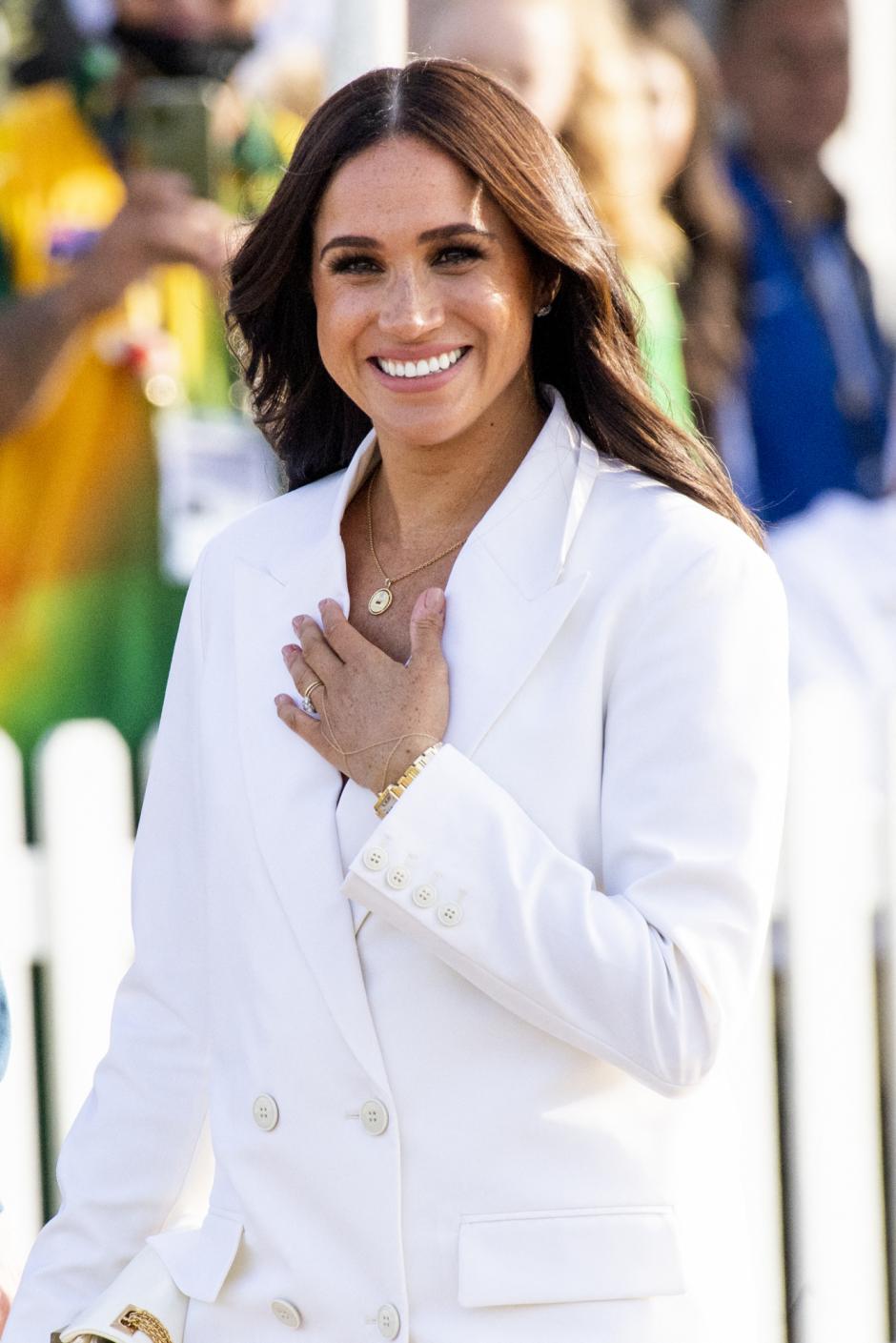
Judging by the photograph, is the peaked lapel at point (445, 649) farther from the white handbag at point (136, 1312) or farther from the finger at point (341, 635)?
the white handbag at point (136, 1312)

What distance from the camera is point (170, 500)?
4.13m

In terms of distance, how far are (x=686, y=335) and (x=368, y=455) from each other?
2629mm

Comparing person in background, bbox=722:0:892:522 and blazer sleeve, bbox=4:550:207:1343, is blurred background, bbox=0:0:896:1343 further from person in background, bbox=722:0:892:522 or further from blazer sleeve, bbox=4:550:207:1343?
blazer sleeve, bbox=4:550:207:1343

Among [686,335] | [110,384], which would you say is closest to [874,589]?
[686,335]

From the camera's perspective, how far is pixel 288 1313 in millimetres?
1819

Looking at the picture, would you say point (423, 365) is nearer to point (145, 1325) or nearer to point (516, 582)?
point (516, 582)

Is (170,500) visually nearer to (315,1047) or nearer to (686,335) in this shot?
(686,335)

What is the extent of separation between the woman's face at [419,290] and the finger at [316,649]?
0.69 ft

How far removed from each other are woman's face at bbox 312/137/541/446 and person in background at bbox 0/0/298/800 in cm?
211

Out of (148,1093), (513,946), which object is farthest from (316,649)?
(148,1093)

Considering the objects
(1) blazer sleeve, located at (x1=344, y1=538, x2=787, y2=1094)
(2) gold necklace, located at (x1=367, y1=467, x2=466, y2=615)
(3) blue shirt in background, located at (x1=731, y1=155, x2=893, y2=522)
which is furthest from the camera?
(3) blue shirt in background, located at (x1=731, y1=155, x2=893, y2=522)

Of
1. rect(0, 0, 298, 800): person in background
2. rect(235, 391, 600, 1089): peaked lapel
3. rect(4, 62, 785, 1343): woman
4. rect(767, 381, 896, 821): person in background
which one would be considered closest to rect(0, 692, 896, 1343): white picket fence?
rect(0, 0, 298, 800): person in background

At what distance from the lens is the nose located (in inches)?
73.2

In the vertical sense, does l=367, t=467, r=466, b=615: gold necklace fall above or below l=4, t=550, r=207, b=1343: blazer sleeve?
above
